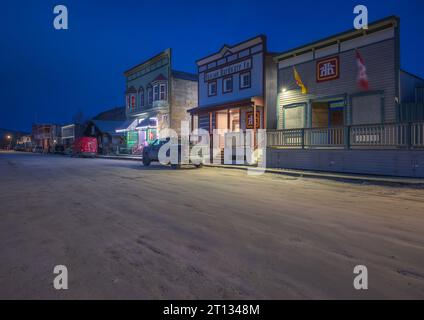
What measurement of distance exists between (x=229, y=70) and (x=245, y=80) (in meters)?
2.21

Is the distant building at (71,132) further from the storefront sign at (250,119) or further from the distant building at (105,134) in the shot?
the storefront sign at (250,119)

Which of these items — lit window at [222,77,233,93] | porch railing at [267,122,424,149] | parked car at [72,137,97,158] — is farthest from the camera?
parked car at [72,137,97,158]

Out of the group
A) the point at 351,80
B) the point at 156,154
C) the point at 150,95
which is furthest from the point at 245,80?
the point at 150,95

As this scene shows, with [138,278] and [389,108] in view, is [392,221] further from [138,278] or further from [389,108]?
[389,108]

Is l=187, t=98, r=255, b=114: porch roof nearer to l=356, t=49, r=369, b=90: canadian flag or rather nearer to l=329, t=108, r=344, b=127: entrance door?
l=329, t=108, r=344, b=127: entrance door

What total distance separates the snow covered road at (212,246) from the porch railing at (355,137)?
15.7 ft

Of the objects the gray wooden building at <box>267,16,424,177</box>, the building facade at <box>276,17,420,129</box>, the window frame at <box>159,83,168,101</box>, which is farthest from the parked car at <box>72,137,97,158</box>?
the gray wooden building at <box>267,16,424,177</box>

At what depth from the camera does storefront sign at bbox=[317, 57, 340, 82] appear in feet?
61.2

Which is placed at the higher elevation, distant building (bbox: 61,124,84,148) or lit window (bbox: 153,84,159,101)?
lit window (bbox: 153,84,159,101)

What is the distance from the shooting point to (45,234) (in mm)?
5777

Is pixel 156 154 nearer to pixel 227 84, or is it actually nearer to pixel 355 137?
pixel 227 84

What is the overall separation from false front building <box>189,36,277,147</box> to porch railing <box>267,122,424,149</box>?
414 cm
